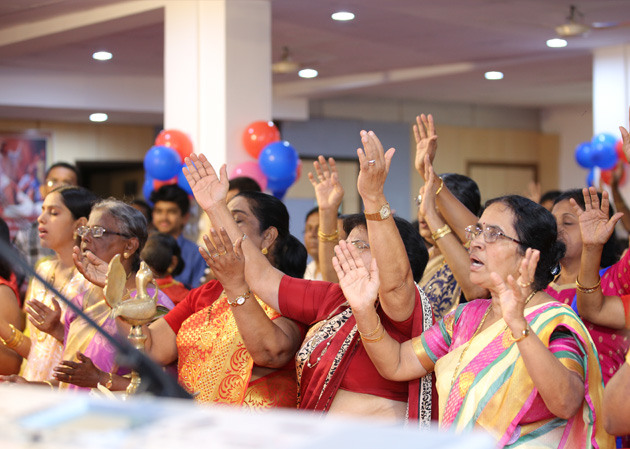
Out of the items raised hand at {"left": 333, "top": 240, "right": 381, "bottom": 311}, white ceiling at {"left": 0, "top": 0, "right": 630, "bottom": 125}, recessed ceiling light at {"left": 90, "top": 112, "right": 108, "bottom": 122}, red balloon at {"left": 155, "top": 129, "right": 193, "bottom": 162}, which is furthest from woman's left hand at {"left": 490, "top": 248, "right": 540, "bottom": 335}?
recessed ceiling light at {"left": 90, "top": 112, "right": 108, "bottom": 122}

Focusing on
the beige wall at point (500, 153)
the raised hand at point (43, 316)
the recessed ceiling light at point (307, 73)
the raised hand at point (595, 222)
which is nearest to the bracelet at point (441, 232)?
the raised hand at point (595, 222)

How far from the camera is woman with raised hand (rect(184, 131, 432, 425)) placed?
2105 millimetres

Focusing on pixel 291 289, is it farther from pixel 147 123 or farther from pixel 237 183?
pixel 147 123

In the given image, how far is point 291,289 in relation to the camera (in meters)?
2.33

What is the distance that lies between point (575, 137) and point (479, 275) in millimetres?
9831

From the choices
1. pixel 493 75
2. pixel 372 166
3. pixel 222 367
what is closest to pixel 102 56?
pixel 493 75

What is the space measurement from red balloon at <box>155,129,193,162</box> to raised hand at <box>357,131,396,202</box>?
310 cm

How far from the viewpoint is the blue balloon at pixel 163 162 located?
503 centimetres

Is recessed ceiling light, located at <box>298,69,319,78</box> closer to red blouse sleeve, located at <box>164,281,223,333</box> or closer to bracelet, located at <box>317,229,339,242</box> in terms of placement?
bracelet, located at <box>317,229,339,242</box>

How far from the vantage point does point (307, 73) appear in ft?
27.9

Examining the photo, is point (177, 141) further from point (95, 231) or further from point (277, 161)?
point (95, 231)

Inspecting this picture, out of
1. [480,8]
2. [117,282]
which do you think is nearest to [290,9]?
[480,8]

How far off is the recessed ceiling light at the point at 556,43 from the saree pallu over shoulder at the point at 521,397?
217 inches

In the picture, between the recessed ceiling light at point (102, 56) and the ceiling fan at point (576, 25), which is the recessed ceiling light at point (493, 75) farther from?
the recessed ceiling light at point (102, 56)
